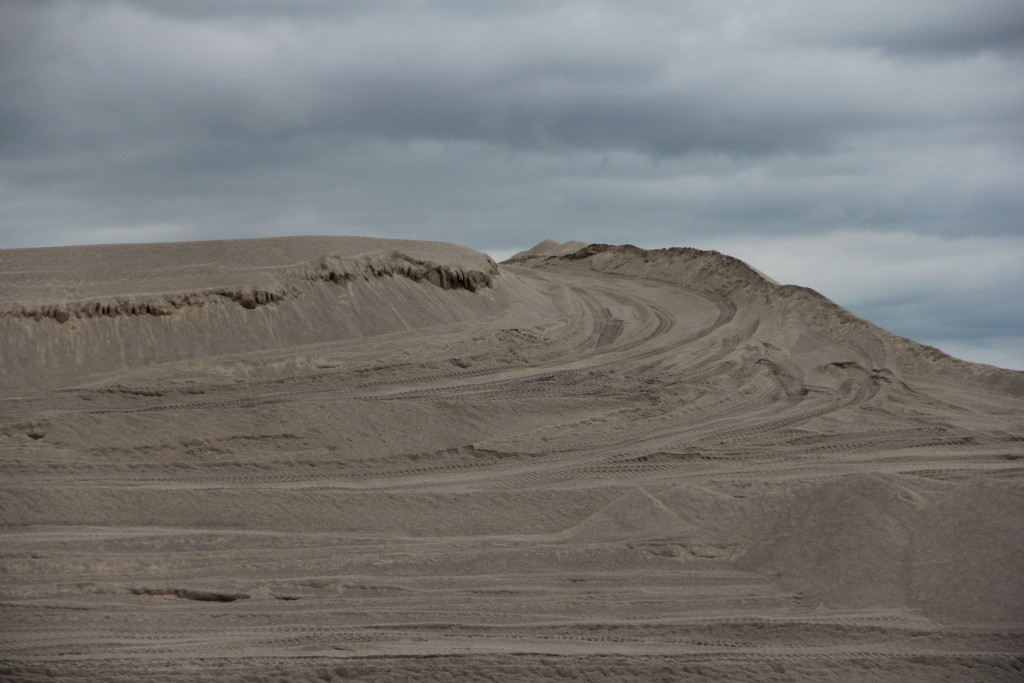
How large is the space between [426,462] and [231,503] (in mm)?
2757

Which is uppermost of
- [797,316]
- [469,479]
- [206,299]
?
[797,316]

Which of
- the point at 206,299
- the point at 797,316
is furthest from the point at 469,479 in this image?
the point at 797,316

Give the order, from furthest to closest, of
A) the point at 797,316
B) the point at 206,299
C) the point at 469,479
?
1. the point at 797,316
2. the point at 206,299
3. the point at 469,479

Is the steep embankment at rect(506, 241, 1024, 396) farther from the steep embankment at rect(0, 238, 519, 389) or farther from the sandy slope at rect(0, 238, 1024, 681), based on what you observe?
the steep embankment at rect(0, 238, 519, 389)

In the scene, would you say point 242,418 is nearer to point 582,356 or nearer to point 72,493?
point 72,493

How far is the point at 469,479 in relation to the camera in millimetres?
13578

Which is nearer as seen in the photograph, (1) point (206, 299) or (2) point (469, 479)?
(2) point (469, 479)

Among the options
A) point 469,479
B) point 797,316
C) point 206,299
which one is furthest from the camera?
point 797,316

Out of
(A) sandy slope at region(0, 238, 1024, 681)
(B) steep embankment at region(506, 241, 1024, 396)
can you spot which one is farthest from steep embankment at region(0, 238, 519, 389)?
(B) steep embankment at region(506, 241, 1024, 396)

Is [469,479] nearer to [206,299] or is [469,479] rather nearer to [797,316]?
[206,299]

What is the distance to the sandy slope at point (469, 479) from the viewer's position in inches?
391

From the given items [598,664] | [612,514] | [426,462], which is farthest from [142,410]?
[598,664]

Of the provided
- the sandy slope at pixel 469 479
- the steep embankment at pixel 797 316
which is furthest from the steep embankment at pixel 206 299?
the steep embankment at pixel 797 316

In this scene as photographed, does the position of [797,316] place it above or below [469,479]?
above
